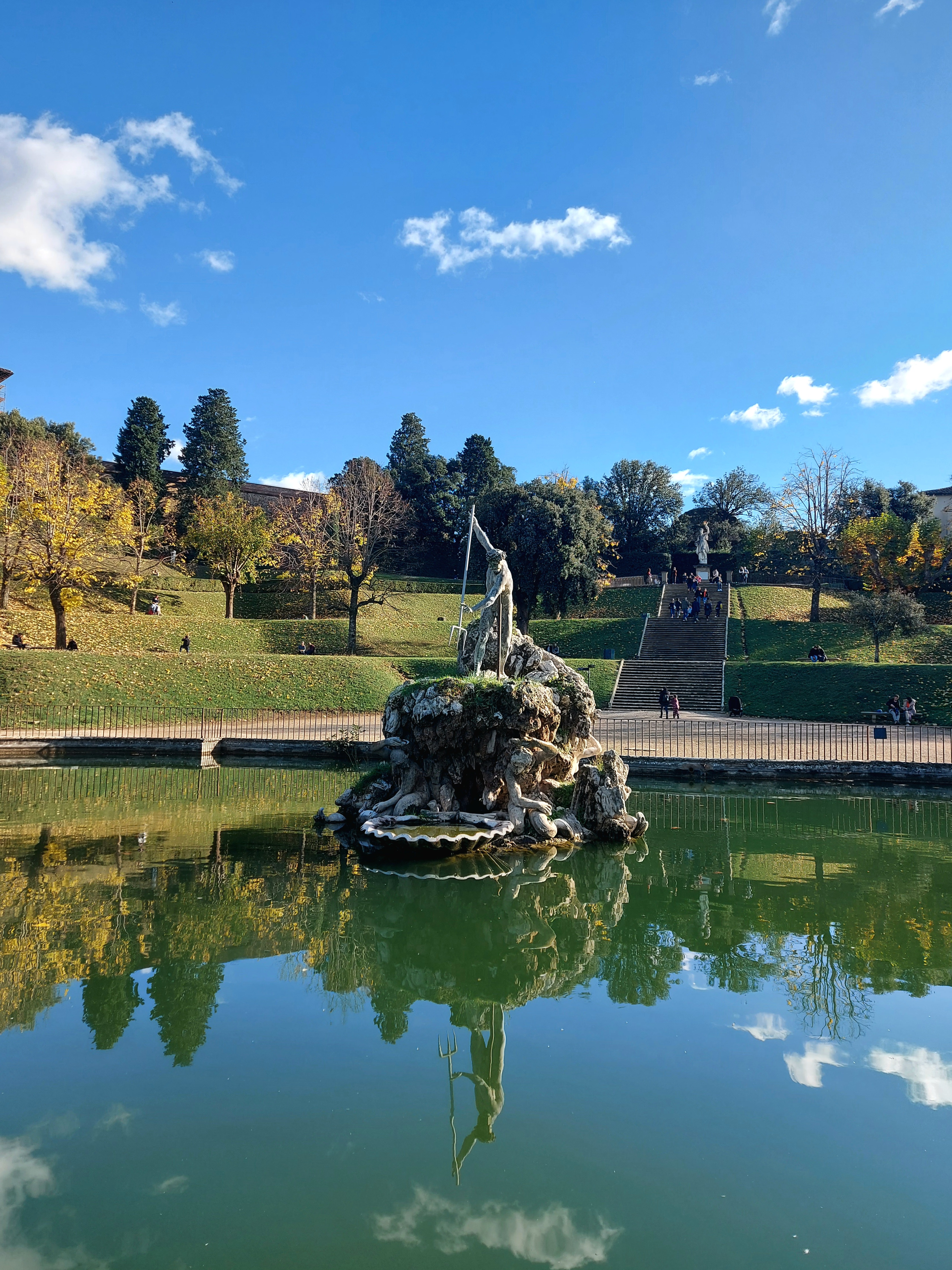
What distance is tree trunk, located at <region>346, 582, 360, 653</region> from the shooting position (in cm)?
4272

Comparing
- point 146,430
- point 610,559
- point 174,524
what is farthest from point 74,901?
point 610,559

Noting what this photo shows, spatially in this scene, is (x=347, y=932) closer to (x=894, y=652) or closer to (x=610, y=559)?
(x=894, y=652)

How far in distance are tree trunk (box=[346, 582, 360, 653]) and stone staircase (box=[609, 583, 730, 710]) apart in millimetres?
14923

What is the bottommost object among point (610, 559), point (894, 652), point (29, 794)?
point (29, 794)

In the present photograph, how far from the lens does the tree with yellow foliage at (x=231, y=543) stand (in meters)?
47.2

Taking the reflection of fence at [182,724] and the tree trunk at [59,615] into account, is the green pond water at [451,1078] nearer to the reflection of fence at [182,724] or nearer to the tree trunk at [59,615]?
the reflection of fence at [182,724]

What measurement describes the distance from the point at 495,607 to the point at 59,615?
89.6ft

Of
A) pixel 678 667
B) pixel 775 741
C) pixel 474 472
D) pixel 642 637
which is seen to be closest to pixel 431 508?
pixel 474 472

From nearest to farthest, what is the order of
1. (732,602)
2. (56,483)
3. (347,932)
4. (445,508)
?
(347,932) → (56,483) → (732,602) → (445,508)

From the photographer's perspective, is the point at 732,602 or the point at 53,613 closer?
the point at 53,613

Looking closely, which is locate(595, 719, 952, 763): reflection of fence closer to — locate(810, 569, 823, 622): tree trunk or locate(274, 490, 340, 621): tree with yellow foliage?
locate(810, 569, 823, 622): tree trunk

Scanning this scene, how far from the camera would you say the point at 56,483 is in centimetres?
3719

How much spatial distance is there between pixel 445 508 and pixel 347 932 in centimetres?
6123

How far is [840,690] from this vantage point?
104 feet
